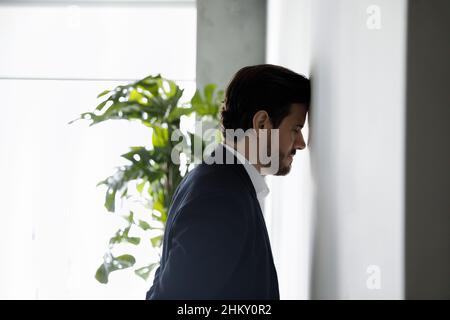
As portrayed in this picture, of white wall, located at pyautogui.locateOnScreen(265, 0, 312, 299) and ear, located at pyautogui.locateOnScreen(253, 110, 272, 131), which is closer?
ear, located at pyautogui.locateOnScreen(253, 110, 272, 131)

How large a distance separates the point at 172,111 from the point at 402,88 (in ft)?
5.39

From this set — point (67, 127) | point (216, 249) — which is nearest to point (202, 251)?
point (216, 249)

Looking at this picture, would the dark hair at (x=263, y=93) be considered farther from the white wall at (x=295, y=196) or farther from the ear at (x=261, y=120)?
the white wall at (x=295, y=196)

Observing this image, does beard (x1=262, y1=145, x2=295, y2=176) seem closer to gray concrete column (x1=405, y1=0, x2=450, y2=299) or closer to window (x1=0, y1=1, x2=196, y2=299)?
gray concrete column (x1=405, y1=0, x2=450, y2=299)

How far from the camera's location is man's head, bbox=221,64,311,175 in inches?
42.7

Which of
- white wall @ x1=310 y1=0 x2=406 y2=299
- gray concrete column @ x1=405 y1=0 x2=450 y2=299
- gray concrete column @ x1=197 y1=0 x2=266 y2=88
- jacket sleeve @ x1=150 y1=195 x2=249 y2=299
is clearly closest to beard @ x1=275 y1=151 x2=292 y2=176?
white wall @ x1=310 y1=0 x2=406 y2=299

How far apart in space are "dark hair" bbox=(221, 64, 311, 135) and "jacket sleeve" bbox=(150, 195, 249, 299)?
0.84 ft

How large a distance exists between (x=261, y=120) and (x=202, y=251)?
1.05 ft

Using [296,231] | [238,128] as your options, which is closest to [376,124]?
[238,128]

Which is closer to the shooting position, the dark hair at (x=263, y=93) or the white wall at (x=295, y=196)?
the dark hair at (x=263, y=93)

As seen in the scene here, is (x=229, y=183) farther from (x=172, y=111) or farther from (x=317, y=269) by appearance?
(x=172, y=111)

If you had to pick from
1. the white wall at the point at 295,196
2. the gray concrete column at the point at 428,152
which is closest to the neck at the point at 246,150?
the white wall at the point at 295,196

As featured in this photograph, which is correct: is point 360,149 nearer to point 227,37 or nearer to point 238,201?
point 238,201

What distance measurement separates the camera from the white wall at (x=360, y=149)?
59 cm
